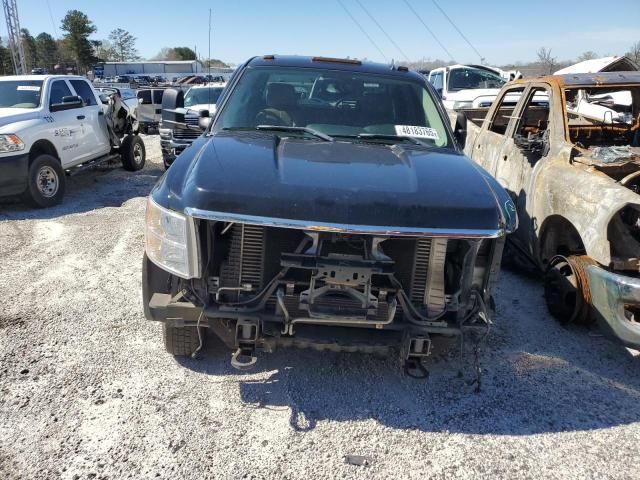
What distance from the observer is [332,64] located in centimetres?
415

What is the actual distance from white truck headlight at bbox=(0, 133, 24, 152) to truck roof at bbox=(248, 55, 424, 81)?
459 centimetres

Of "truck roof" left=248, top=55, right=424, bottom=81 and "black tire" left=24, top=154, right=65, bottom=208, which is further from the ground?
"truck roof" left=248, top=55, right=424, bottom=81

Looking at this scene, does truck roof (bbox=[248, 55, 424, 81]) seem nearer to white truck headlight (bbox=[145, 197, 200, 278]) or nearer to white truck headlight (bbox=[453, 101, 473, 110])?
white truck headlight (bbox=[145, 197, 200, 278])

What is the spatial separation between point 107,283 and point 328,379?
2.55 meters

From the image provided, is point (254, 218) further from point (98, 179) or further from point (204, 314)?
point (98, 179)

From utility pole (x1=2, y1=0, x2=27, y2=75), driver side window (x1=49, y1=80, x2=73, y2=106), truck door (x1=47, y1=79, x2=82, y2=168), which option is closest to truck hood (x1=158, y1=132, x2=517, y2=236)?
truck door (x1=47, y1=79, x2=82, y2=168)

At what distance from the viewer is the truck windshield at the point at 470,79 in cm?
1309

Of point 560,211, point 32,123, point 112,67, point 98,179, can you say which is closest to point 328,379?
point 560,211

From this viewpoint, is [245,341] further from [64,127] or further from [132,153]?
[132,153]

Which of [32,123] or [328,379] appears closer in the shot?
[328,379]

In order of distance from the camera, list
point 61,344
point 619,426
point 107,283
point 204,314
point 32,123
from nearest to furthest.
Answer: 1. point 204,314
2. point 619,426
3. point 61,344
4. point 107,283
5. point 32,123

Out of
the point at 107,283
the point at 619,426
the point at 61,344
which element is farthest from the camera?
the point at 107,283

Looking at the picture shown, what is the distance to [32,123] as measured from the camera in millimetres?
7465

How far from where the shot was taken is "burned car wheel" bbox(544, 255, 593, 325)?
3803 millimetres
